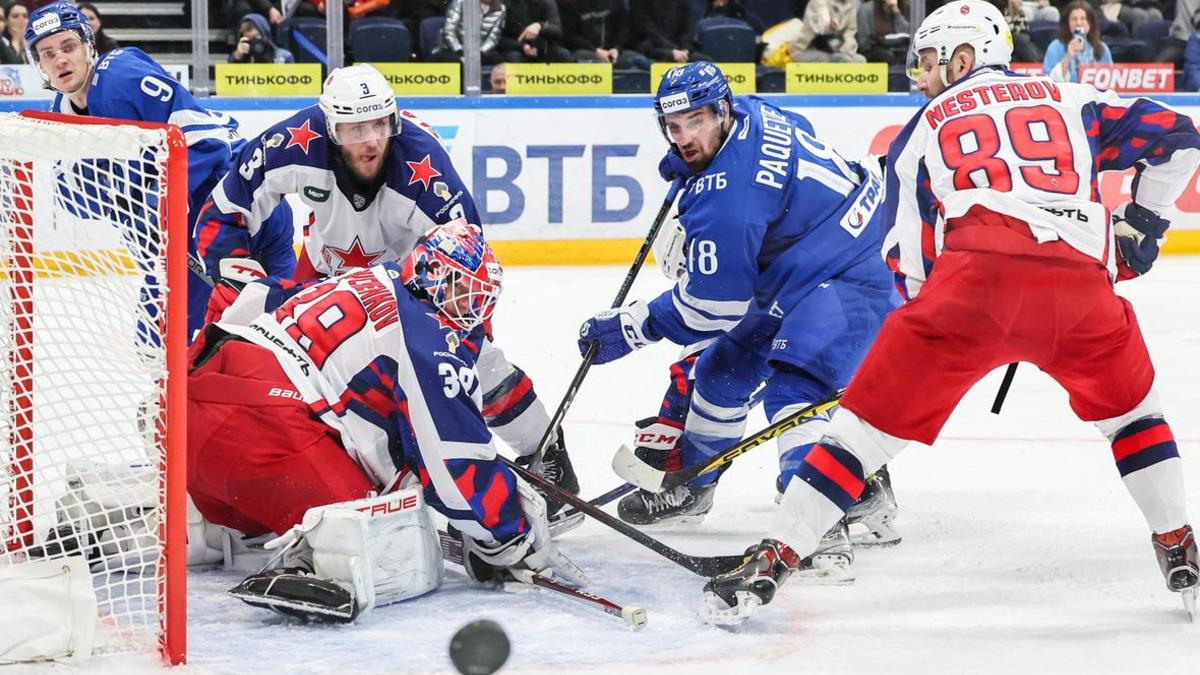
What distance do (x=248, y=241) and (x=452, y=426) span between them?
53.7 inches

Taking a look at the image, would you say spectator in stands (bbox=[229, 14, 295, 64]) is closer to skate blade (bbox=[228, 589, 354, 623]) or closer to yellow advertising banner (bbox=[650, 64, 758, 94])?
yellow advertising banner (bbox=[650, 64, 758, 94])

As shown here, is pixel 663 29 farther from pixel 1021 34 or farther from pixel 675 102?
pixel 675 102

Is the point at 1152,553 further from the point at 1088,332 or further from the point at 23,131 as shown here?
the point at 23,131

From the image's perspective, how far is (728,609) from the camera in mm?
2857

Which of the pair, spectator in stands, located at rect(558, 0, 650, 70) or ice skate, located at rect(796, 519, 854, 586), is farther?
spectator in stands, located at rect(558, 0, 650, 70)

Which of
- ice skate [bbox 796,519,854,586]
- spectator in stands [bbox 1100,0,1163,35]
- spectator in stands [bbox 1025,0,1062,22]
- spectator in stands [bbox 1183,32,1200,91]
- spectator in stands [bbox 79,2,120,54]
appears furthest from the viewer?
spectator in stands [bbox 1100,0,1163,35]

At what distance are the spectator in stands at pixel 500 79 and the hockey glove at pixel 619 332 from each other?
3.99 meters

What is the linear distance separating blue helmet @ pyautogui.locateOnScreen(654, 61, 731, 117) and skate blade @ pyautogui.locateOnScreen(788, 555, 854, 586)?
991 millimetres

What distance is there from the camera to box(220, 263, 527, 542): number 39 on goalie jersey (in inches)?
113

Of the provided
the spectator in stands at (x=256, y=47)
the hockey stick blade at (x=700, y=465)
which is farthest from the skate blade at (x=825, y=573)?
the spectator in stands at (x=256, y=47)

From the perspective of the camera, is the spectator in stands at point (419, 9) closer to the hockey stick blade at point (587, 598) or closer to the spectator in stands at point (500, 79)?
the spectator in stands at point (500, 79)

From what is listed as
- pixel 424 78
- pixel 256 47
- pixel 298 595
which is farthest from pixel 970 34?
pixel 256 47

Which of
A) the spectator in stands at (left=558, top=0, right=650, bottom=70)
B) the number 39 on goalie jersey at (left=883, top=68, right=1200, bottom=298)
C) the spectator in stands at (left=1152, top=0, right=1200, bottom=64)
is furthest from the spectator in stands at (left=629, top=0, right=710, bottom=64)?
the number 39 on goalie jersey at (left=883, top=68, right=1200, bottom=298)

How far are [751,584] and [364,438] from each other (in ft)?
2.60
